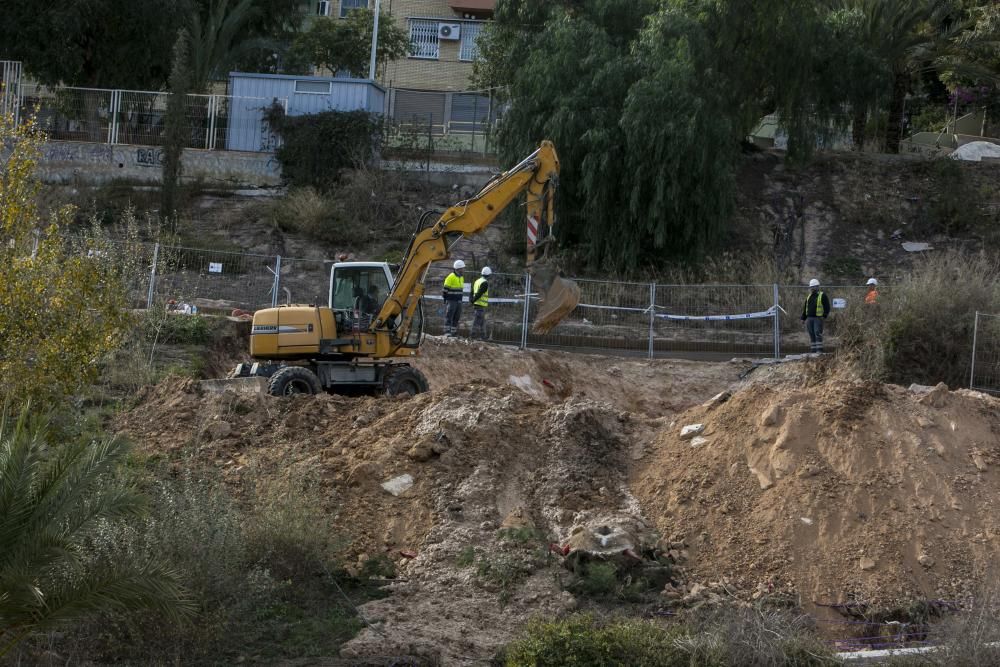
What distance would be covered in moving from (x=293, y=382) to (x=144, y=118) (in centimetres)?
1924

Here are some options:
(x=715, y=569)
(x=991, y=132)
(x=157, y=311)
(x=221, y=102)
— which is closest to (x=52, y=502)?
(x=715, y=569)

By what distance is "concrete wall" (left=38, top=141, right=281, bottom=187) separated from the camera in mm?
33562

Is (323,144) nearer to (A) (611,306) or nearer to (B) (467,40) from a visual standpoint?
(A) (611,306)

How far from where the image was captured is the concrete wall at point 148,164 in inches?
1321

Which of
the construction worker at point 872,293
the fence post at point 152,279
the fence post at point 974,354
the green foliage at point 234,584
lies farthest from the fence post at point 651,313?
the green foliage at point 234,584

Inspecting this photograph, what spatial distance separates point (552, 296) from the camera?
16.9 meters

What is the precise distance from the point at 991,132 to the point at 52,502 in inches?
1568

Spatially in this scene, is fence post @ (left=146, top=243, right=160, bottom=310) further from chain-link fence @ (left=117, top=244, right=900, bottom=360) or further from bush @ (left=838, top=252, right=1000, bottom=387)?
bush @ (left=838, top=252, right=1000, bottom=387)

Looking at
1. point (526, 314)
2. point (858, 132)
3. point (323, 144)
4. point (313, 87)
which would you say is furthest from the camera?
point (858, 132)

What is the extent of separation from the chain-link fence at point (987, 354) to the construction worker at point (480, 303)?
9125 millimetres

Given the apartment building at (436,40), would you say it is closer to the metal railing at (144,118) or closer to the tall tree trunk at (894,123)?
the metal railing at (144,118)

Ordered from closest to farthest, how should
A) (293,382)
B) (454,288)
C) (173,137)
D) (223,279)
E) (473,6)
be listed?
(293,382)
(454,288)
(223,279)
(173,137)
(473,6)

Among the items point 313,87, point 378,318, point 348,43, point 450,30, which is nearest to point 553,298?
point 378,318

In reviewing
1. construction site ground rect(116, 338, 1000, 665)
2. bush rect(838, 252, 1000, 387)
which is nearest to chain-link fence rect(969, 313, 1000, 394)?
bush rect(838, 252, 1000, 387)
